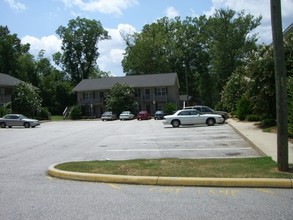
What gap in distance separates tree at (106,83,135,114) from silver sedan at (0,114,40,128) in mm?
24458

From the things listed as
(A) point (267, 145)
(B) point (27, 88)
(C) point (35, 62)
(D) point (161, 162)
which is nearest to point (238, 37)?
(B) point (27, 88)

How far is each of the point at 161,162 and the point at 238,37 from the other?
225 feet

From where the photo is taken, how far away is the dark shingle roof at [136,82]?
74.4 meters

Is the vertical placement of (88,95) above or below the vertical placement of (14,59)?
below

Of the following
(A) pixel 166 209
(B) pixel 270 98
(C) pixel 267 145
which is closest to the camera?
(A) pixel 166 209

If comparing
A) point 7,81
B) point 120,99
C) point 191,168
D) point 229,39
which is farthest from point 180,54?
point 191,168

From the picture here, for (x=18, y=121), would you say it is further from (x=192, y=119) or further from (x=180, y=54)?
(x=180, y=54)

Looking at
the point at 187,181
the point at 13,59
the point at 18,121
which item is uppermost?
the point at 13,59

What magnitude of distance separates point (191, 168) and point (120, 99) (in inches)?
2310

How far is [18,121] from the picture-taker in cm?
4516

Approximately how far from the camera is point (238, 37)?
253ft

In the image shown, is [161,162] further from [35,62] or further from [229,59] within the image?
[35,62]

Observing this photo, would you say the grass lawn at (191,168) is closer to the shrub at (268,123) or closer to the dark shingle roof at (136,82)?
the shrub at (268,123)

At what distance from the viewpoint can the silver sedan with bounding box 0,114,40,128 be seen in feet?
147
